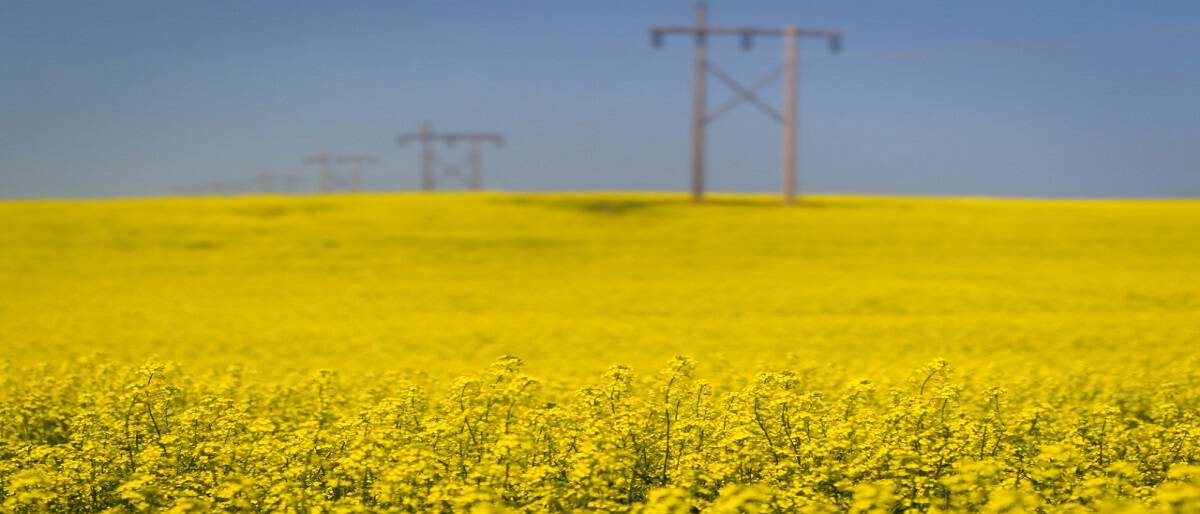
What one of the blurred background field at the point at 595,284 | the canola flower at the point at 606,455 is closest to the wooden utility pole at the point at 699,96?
the blurred background field at the point at 595,284

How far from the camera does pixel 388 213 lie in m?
40.3

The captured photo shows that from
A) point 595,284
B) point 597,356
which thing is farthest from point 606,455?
point 595,284

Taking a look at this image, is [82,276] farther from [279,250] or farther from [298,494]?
[298,494]

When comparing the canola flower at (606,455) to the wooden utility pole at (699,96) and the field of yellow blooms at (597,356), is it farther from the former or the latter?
the wooden utility pole at (699,96)

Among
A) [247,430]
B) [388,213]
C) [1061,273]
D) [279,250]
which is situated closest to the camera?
[247,430]

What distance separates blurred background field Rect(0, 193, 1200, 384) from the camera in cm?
1686

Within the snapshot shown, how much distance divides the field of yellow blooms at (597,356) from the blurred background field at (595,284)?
160mm

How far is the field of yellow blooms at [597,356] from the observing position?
7293 millimetres

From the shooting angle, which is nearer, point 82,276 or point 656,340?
point 656,340

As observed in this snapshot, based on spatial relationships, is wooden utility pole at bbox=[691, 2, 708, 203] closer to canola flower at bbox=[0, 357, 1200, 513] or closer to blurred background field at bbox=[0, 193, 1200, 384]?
blurred background field at bbox=[0, 193, 1200, 384]

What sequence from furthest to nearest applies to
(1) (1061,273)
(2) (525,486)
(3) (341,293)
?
(1) (1061,273) → (3) (341,293) → (2) (525,486)

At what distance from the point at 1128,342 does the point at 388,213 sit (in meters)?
30.1

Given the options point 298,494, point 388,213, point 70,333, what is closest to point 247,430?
point 298,494

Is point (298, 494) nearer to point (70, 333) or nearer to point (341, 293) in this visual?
point (70, 333)
